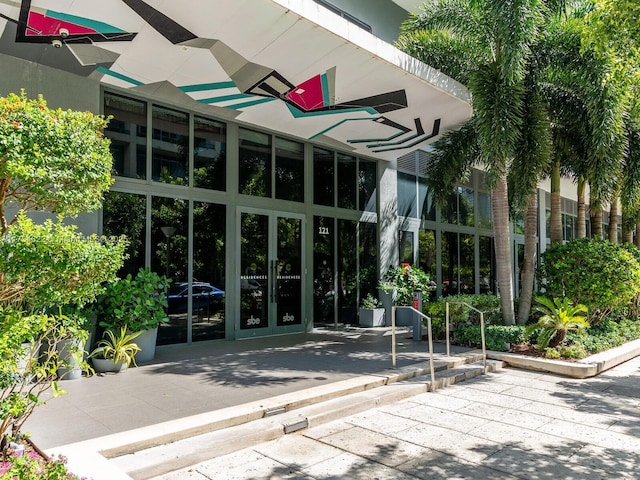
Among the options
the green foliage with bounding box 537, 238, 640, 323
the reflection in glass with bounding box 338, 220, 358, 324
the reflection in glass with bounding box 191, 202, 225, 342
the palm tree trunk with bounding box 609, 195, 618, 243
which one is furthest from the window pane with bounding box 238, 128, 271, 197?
the palm tree trunk with bounding box 609, 195, 618, 243

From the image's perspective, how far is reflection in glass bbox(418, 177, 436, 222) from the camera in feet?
52.0

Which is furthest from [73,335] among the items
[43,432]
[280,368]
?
[280,368]

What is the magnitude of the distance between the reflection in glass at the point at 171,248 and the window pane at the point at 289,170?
2.77 m

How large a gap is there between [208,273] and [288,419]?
5.11 metres

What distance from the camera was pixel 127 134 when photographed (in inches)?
348

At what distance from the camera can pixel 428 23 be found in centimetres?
1105

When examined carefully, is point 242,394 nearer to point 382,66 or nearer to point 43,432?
point 43,432

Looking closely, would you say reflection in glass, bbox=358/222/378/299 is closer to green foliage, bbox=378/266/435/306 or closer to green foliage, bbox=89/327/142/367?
green foliage, bbox=378/266/435/306

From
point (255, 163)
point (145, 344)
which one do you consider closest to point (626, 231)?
point (255, 163)

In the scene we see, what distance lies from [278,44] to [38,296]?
18.4 ft

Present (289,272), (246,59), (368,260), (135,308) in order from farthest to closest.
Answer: (368,260) → (289,272) → (246,59) → (135,308)

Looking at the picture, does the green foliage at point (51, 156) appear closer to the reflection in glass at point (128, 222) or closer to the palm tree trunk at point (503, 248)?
the reflection in glass at point (128, 222)

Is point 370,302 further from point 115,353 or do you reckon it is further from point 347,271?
point 115,353

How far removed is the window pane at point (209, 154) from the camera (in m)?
9.89
